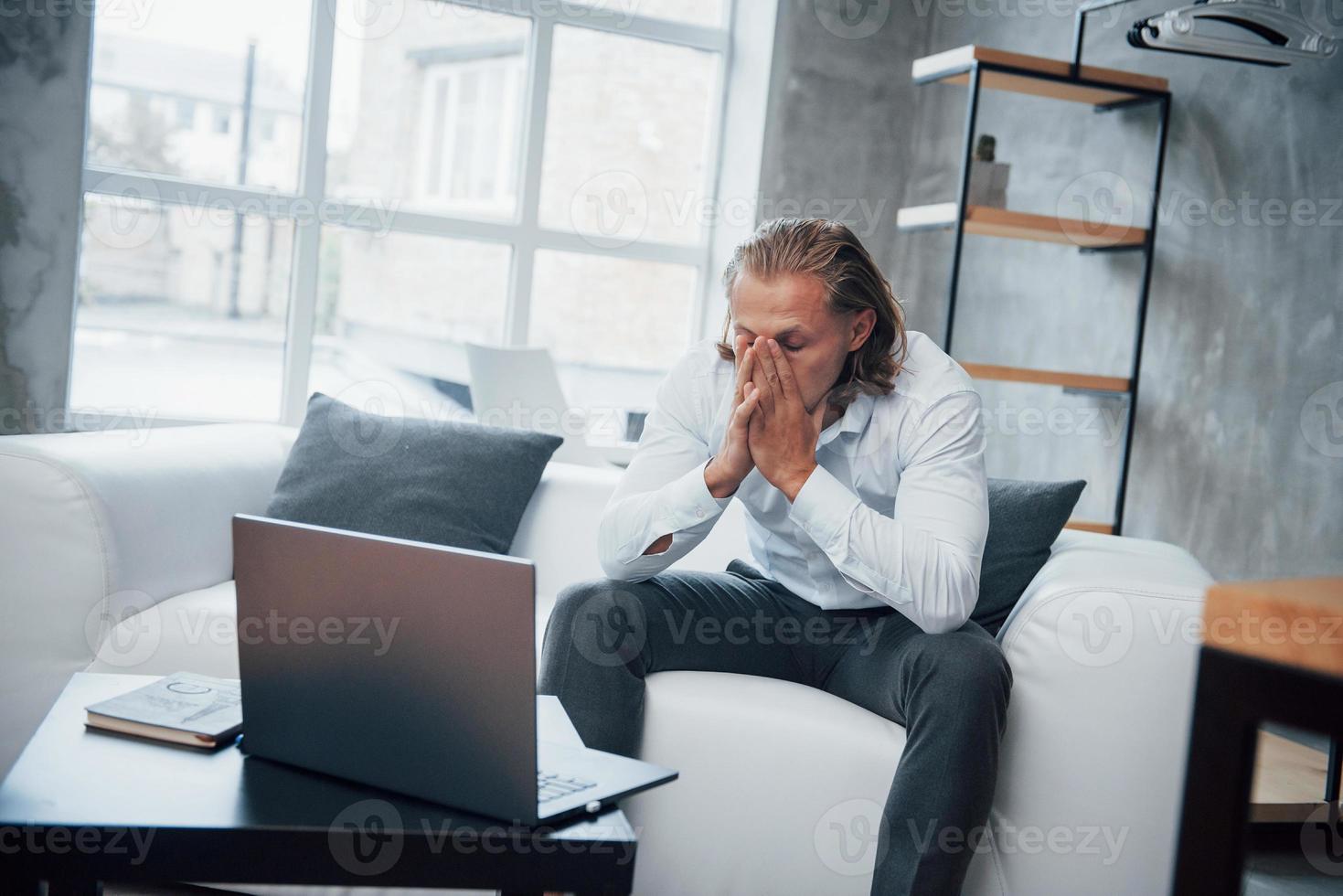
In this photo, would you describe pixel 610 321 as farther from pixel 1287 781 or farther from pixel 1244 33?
pixel 1287 781

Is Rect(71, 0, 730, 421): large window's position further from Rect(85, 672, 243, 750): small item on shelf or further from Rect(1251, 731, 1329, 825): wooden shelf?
Rect(85, 672, 243, 750): small item on shelf

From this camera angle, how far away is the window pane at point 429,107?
4.10 m

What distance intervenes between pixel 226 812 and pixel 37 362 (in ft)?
10.3

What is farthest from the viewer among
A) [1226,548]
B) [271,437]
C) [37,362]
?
[37,362]

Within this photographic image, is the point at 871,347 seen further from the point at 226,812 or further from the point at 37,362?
the point at 37,362

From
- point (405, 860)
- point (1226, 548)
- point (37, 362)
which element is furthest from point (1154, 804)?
point (37, 362)

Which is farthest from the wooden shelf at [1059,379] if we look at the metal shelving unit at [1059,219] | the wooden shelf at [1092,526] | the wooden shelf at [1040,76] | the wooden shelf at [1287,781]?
the wooden shelf at [1287,781]

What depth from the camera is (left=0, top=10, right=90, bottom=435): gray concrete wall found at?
3500 mm

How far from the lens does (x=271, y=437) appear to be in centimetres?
247

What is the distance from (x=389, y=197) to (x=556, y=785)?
11.4 feet

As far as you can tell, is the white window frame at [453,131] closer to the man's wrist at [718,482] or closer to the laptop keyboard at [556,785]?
the man's wrist at [718,482]

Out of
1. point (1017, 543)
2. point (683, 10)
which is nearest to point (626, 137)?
point (683, 10)

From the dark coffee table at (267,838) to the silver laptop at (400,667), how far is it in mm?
30

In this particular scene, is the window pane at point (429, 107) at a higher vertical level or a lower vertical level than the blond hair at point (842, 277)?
higher
